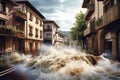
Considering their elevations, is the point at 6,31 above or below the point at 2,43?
above

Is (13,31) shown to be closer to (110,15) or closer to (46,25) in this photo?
(110,15)

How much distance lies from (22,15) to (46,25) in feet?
103

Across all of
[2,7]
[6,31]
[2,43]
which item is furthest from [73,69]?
[2,7]

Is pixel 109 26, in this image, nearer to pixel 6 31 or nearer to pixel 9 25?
pixel 6 31

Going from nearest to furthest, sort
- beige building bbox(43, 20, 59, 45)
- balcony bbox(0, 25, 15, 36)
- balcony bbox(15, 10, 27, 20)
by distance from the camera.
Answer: balcony bbox(0, 25, 15, 36)
balcony bbox(15, 10, 27, 20)
beige building bbox(43, 20, 59, 45)

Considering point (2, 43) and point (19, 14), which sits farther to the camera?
point (19, 14)

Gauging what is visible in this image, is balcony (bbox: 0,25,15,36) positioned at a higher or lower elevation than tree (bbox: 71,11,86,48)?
lower

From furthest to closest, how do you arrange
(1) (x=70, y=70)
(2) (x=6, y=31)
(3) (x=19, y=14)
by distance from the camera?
(3) (x=19, y=14), (2) (x=6, y=31), (1) (x=70, y=70)

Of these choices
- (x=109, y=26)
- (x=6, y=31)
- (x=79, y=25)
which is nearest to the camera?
(x=109, y=26)

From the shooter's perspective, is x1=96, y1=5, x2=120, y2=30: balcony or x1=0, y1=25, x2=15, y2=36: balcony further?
x1=0, y1=25, x2=15, y2=36: balcony

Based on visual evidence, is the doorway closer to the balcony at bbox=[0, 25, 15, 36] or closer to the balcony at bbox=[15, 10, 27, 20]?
the balcony at bbox=[0, 25, 15, 36]

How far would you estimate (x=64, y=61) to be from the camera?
38.7ft

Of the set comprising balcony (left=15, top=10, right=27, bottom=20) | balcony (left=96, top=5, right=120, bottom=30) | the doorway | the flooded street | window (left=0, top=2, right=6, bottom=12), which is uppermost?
window (left=0, top=2, right=6, bottom=12)

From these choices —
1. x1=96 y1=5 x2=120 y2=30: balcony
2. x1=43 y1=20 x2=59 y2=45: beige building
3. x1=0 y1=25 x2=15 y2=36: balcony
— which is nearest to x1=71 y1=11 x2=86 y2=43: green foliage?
x1=43 y1=20 x2=59 y2=45: beige building
